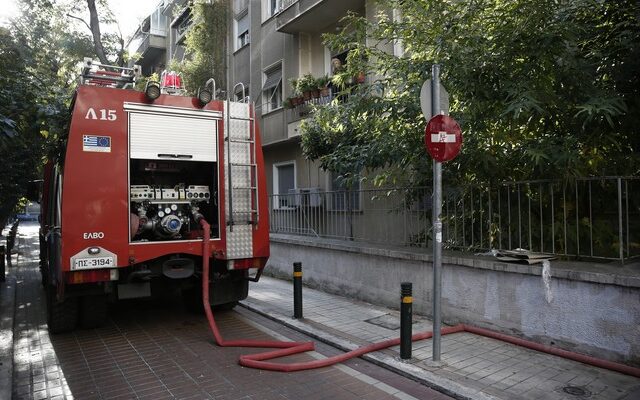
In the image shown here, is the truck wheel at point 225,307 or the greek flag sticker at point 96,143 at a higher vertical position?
the greek flag sticker at point 96,143

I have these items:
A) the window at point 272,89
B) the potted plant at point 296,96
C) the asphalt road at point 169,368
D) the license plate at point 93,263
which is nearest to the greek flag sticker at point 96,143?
the license plate at point 93,263

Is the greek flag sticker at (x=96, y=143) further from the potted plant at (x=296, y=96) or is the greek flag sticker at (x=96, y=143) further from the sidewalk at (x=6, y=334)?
the potted plant at (x=296, y=96)

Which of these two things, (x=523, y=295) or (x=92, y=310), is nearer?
(x=523, y=295)

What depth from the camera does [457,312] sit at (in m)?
6.24

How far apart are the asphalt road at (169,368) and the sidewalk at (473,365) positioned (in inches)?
7.4

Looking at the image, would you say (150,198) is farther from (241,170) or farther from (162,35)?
(162,35)

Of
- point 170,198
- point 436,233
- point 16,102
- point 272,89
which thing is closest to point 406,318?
point 436,233

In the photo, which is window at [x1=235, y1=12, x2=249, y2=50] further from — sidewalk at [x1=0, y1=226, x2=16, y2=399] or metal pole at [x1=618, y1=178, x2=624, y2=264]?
metal pole at [x1=618, y1=178, x2=624, y2=264]

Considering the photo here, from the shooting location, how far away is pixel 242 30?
Answer: 18109 millimetres

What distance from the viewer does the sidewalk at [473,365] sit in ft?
13.7

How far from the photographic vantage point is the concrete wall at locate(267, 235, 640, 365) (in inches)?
181

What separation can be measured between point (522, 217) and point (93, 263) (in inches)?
207

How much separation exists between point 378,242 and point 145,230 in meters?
3.96

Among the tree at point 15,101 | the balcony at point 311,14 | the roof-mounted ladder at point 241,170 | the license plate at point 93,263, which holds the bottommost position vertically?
the license plate at point 93,263
